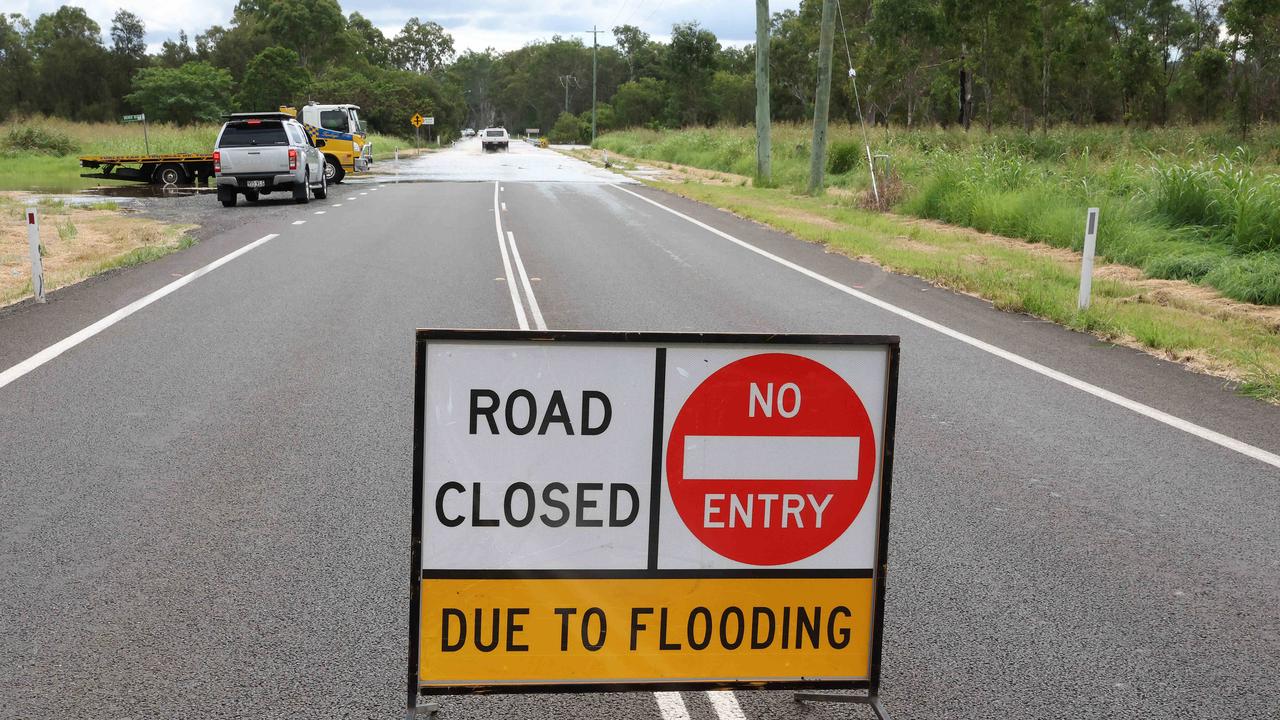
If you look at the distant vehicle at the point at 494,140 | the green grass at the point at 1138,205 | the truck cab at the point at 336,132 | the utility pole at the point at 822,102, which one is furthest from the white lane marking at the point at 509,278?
the distant vehicle at the point at 494,140

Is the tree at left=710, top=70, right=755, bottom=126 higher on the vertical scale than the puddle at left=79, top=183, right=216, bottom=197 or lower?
higher

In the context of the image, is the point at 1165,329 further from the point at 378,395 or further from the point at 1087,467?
the point at 378,395

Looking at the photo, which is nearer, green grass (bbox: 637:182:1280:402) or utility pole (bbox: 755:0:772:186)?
green grass (bbox: 637:182:1280:402)

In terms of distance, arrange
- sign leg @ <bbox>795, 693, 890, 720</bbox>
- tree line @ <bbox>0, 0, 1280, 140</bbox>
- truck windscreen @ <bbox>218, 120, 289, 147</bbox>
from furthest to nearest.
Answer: tree line @ <bbox>0, 0, 1280, 140</bbox>, truck windscreen @ <bbox>218, 120, 289, 147</bbox>, sign leg @ <bbox>795, 693, 890, 720</bbox>

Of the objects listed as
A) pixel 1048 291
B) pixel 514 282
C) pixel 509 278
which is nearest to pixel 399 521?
pixel 514 282

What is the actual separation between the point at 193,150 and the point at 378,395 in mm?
41751

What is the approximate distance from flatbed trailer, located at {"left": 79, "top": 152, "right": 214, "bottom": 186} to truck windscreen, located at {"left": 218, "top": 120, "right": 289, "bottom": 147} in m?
6.60

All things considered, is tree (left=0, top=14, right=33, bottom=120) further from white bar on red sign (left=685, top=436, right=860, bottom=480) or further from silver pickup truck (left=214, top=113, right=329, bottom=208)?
white bar on red sign (left=685, top=436, right=860, bottom=480)

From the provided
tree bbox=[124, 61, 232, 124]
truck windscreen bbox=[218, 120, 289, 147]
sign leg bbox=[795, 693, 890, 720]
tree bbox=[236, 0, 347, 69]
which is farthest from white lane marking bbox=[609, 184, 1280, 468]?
tree bbox=[236, 0, 347, 69]

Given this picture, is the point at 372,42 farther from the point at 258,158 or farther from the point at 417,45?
the point at 258,158

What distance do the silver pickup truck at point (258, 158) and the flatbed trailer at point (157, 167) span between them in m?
6.63

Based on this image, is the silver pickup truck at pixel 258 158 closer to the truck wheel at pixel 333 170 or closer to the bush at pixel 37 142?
the truck wheel at pixel 333 170

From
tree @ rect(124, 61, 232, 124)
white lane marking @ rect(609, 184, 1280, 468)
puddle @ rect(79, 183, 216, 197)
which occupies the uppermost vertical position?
tree @ rect(124, 61, 232, 124)

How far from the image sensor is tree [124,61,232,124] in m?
85.0
